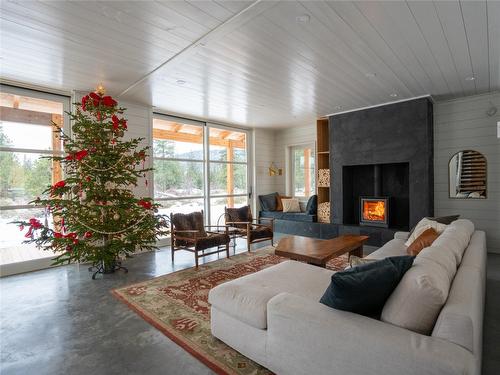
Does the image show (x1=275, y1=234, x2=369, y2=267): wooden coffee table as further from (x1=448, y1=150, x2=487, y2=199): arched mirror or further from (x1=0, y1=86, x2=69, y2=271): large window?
(x1=0, y1=86, x2=69, y2=271): large window

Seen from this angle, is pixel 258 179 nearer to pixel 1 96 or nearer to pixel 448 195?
pixel 448 195

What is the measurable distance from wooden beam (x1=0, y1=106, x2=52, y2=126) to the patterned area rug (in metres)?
2.93

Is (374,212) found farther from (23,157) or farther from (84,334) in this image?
(23,157)

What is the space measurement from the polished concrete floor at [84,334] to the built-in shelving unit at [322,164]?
3.28 meters

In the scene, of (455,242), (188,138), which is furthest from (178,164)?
(455,242)

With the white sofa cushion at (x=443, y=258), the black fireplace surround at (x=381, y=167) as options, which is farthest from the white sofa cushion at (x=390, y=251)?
the black fireplace surround at (x=381, y=167)

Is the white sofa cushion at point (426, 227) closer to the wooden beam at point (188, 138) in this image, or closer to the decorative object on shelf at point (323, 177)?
the decorative object on shelf at point (323, 177)

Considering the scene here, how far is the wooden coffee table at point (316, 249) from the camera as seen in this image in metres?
3.39

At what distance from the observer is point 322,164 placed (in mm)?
6746

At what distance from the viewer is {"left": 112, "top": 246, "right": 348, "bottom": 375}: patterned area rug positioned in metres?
2.11

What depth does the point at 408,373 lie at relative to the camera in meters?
1.31

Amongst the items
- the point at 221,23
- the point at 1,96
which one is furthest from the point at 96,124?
the point at 221,23

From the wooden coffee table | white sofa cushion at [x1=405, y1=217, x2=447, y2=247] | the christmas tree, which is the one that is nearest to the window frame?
the christmas tree

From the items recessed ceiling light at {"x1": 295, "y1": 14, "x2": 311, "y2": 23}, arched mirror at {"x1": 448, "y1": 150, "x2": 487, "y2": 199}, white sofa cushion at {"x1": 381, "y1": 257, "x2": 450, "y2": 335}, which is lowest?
white sofa cushion at {"x1": 381, "y1": 257, "x2": 450, "y2": 335}
